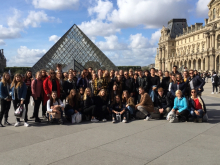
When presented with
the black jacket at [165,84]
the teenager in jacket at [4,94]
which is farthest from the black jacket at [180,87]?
the teenager in jacket at [4,94]

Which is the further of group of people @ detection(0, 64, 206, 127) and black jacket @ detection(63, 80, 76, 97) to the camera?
black jacket @ detection(63, 80, 76, 97)

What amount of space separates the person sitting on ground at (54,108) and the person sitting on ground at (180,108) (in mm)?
3414

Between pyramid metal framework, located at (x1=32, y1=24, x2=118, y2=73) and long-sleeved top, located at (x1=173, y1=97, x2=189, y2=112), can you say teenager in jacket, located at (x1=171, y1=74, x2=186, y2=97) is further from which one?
pyramid metal framework, located at (x1=32, y1=24, x2=118, y2=73)

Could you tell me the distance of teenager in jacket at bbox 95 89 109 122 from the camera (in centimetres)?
725

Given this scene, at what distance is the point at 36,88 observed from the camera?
7.02 metres

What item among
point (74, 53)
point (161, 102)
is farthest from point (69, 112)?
point (74, 53)

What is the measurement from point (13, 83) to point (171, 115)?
15.6ft

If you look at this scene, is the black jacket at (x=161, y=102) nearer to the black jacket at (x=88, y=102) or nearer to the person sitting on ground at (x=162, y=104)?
the person sitting on ground at (x=162, y=104)

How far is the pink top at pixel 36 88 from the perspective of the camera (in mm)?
6927

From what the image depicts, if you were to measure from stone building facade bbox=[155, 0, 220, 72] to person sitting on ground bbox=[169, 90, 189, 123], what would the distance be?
51018mm

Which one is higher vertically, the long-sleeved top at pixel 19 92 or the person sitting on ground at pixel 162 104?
the long-sleeved top at pixel 19 92

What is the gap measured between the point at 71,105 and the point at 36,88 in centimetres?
121

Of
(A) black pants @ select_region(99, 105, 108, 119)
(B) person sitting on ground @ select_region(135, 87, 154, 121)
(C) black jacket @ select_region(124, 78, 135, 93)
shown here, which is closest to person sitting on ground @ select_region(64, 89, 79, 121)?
(A) black pants @ select_region(99, 105, 108, 119)

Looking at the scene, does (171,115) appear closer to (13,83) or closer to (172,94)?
(172,94)
